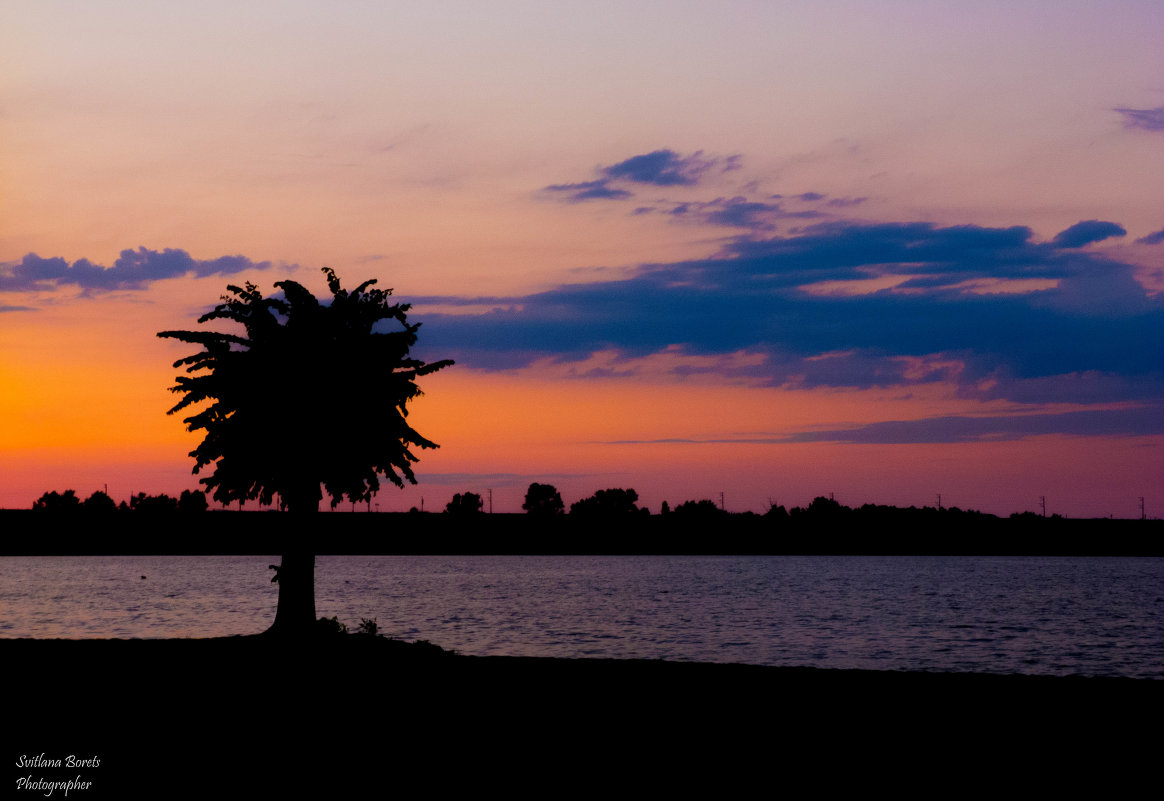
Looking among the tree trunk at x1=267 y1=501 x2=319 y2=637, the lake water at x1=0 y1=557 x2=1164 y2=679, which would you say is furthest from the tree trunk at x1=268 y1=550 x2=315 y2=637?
the lake water at x1=0 y1=557 x2=1164 y2=679

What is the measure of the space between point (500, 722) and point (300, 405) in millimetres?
14420

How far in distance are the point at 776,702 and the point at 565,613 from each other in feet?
222

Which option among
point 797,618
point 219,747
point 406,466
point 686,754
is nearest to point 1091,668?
point 797,618

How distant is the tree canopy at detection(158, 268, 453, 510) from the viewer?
3328 cm

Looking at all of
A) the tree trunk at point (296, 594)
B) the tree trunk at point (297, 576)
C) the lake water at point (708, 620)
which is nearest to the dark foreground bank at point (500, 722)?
the tree trunk at point (296, 594)

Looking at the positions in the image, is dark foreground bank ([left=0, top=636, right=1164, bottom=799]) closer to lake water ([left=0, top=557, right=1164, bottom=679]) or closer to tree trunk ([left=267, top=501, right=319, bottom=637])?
tree trunk ([left=267, top=501, right=319, bottom=637])

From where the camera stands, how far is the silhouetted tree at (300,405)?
3328 cm

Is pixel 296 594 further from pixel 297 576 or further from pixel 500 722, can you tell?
pixel 500 722

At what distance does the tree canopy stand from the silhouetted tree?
0.10 ft

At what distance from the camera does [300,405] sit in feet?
109

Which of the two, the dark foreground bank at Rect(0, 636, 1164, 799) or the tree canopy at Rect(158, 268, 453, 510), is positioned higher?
the tree canopy at Rect(158, 268, 453, 510)

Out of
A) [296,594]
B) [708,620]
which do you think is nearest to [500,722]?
[296,594]

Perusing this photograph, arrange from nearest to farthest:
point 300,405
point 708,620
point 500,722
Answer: point 500,722, point 300,405, point 708,620

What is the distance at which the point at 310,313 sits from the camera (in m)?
34.4
